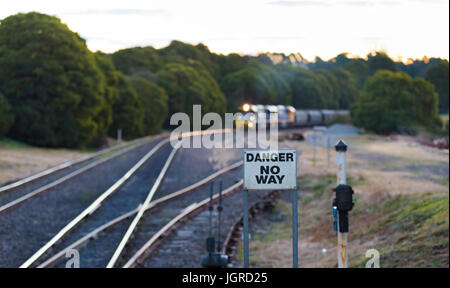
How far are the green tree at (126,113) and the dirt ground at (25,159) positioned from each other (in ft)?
42.0

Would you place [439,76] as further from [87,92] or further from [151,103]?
[151,103]

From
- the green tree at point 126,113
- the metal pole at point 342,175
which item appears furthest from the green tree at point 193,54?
the metal pole at point 342,175

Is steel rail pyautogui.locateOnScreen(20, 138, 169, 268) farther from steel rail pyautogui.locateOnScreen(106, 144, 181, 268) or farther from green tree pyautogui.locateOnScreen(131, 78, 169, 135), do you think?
green tree pyautogui.locateOnScreen(131, 78, 169, 135)

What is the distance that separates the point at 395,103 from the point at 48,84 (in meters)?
18.7

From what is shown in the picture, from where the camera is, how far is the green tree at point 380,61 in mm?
32594

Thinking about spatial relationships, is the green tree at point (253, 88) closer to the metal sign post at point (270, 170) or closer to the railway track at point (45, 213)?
the railway track at point (45, 213)

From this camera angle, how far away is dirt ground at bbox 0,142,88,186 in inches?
973

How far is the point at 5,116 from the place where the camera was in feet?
113

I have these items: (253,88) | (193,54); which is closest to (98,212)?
(253,88)

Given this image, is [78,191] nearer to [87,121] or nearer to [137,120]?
[87,121]

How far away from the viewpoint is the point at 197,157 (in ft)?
113

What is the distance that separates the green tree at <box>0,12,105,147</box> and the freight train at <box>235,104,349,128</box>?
22059mm
